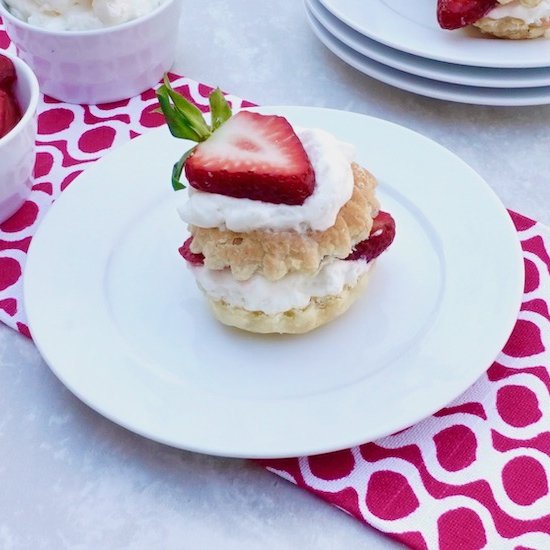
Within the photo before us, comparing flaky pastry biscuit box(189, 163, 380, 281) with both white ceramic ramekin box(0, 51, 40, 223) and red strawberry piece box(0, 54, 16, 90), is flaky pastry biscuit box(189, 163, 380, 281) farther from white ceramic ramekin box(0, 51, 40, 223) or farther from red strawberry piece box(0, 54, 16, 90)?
red strawberry piece box(0, 54, 16, 90)

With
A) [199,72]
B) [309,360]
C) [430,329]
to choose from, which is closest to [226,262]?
[309,360]

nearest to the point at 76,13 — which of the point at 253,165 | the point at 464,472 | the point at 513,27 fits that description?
the point at 253,165

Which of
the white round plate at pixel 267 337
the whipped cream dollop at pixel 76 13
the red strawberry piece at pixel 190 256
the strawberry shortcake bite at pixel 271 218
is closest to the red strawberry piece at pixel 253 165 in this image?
the strawberry shortcake bite at pixel 271 218

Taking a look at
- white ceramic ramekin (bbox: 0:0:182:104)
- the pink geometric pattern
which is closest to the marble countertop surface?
the pink geometric pattern

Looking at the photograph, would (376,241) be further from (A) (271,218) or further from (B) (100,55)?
(B) (100,55)

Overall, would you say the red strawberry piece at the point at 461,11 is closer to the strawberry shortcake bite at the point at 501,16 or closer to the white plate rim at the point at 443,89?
the strawberry shortcake bite at the point at 501,16
